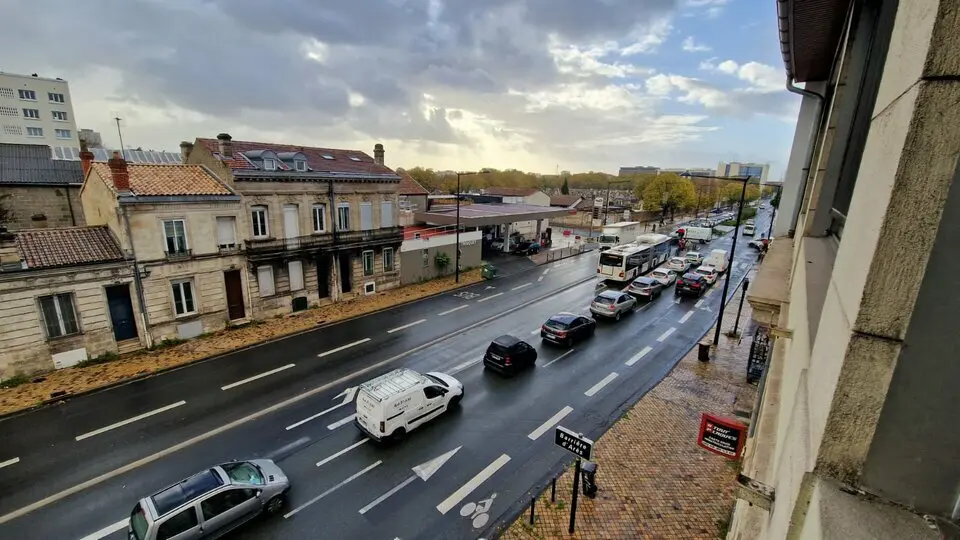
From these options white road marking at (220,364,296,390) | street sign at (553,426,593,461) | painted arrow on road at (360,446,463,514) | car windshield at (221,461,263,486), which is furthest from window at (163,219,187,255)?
street sign at (553,426,593,461)

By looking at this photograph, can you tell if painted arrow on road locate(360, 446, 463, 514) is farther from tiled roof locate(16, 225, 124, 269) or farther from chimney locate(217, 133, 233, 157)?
chimney locate(217, 133, 233, 157)

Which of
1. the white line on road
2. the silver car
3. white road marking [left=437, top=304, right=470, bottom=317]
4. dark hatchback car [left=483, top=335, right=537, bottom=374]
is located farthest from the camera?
white road marking [left=437, top=304, right=470, bottom=317]

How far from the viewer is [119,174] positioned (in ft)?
61.2

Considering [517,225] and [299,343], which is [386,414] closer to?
[299,343]

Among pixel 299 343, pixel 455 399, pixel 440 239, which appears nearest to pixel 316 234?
pixel 299 343

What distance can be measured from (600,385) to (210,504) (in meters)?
13.8

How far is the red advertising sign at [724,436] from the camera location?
909 centimetres

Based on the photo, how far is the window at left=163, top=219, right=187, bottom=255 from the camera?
66.3ft

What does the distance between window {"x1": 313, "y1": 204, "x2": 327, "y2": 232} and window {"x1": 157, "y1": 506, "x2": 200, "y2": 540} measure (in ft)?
60.7

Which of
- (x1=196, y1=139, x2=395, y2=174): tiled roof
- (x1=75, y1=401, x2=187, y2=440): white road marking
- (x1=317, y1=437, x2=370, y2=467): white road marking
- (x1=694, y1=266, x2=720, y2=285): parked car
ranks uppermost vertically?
(x1=196, y1=139, x2=395, y2=174): tiled roof

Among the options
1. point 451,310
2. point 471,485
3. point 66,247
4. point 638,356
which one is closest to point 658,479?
point 471,485

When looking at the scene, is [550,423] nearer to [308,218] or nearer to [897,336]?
[897,336]

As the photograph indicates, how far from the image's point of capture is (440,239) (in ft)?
111

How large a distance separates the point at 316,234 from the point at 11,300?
42.4 ft
